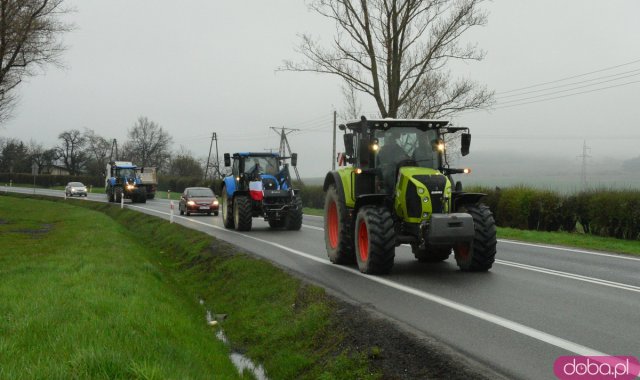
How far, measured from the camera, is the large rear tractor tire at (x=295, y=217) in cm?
2114

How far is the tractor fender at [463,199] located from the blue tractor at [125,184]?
37640 millimetres

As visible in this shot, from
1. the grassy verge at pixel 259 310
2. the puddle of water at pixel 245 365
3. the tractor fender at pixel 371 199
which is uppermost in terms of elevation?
the tractor fender at pixel 371 199

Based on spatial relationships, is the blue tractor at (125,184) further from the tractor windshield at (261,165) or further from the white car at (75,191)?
the tractor windshield at (261,165)

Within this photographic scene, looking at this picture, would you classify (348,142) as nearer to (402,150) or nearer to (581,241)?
(402,150)

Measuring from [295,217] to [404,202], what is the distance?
1132cm

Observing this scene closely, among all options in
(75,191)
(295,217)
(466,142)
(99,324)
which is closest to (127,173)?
(75,191)

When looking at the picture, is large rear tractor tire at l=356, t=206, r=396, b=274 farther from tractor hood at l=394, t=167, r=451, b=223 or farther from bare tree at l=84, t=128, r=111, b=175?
bare tree at l=84, t=128, r=111, b=175

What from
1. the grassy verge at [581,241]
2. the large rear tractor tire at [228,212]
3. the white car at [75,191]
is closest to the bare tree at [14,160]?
the white car at [75,191]

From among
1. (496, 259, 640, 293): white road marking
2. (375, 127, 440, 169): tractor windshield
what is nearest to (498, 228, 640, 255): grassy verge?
(496, 259, 640, 293): white road marking

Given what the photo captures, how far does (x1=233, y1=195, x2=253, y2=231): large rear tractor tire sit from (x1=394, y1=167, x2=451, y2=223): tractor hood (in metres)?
11.2

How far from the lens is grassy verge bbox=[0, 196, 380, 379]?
6.24 metres

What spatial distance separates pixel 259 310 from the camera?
9.21 metres

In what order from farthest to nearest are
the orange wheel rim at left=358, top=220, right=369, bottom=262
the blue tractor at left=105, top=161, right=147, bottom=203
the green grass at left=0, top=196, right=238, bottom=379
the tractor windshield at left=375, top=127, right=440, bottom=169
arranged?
the blue tractor at left=105, top=161, right=147, bottom=203
the tractor windshield at left=375, top=127, right=440, bottom=169
the orange wheel rim at left=358, top=220, right=369, bottom=262
the green grass at left=0, top=196, right=238, bottom=379

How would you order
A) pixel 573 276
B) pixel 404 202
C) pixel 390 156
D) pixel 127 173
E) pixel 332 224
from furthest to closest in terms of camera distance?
pixel 127 173, pixel 332 224, pixel 390 156, pixel 404 202, pixel 573 276
